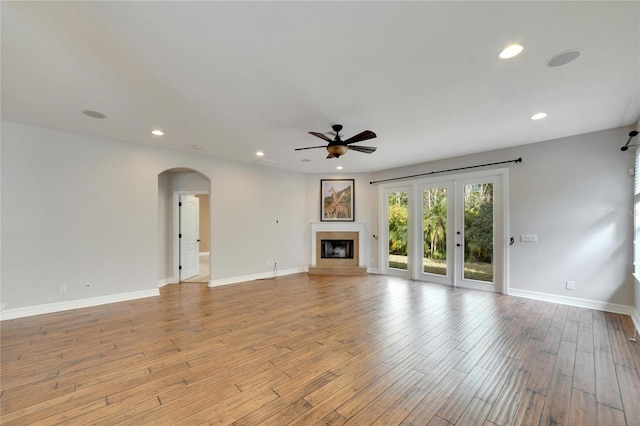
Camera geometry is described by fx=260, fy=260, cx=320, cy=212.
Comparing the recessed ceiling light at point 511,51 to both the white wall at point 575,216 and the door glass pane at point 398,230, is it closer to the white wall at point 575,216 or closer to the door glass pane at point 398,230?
the white wall at point 575,216

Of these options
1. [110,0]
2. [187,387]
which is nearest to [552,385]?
[187,387]

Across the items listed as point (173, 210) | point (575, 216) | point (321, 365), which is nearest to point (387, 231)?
Result: point (575, 216)

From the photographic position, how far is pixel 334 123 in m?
3.67

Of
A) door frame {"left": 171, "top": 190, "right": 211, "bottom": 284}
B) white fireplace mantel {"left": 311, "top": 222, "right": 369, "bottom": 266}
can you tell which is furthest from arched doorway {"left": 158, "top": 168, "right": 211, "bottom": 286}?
white fireplace mantel {"left": 311, "top": 222, "right": 369, "bottom": 266}

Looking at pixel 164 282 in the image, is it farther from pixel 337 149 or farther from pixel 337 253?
pixel 337 149

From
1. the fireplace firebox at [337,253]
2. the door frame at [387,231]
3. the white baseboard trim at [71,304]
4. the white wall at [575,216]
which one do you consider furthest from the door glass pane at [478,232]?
the white baseboard trim at [71,304]

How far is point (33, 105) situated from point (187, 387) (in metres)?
3.82

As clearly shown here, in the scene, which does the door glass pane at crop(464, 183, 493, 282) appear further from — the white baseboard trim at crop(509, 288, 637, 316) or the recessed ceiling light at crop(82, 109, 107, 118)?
the recessed ceiling light at crop(82, 109, 107, 118)

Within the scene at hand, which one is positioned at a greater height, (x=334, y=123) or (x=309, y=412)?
(x=334, y=123)

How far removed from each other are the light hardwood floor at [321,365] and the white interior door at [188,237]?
198 cm

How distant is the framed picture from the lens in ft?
24.2

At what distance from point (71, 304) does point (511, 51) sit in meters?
6.54

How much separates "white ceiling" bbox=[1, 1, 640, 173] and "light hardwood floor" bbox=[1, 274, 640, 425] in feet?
9.17

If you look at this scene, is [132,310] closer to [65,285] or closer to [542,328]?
[65,285]
